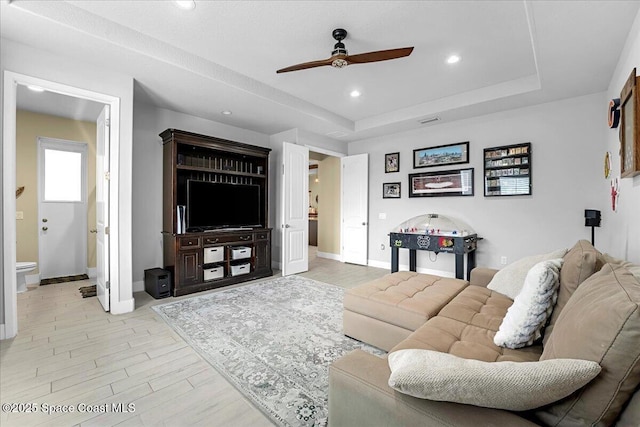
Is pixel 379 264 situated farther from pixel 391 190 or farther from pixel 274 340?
pixel 274 340

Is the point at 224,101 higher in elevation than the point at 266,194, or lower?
higher

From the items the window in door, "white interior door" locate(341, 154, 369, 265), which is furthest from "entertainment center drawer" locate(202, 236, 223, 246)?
"white interior door" locate(341, 154, 369, 265)

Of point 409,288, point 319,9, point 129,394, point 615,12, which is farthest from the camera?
point 409,288

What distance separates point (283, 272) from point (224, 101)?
2.83m

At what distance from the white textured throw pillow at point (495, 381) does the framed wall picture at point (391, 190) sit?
15.7ft

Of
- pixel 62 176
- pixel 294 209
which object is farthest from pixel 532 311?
pixel 62 176

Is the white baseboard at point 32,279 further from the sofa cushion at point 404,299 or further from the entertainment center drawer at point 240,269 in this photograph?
the sofa cushion at point 404,299

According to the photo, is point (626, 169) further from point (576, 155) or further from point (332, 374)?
point (332, 374)

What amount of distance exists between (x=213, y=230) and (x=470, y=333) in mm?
3734

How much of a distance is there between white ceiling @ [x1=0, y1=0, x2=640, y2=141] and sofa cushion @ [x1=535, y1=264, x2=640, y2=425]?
2.23 m

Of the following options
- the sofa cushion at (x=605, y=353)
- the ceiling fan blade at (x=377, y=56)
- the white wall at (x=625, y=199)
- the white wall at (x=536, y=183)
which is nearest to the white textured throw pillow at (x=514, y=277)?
the white wall at (x=625, y=199)

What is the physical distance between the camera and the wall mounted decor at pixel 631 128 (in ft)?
6.19

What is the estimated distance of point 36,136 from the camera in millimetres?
4402

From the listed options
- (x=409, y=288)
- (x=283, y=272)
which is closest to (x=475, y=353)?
(x=409, y=288)
